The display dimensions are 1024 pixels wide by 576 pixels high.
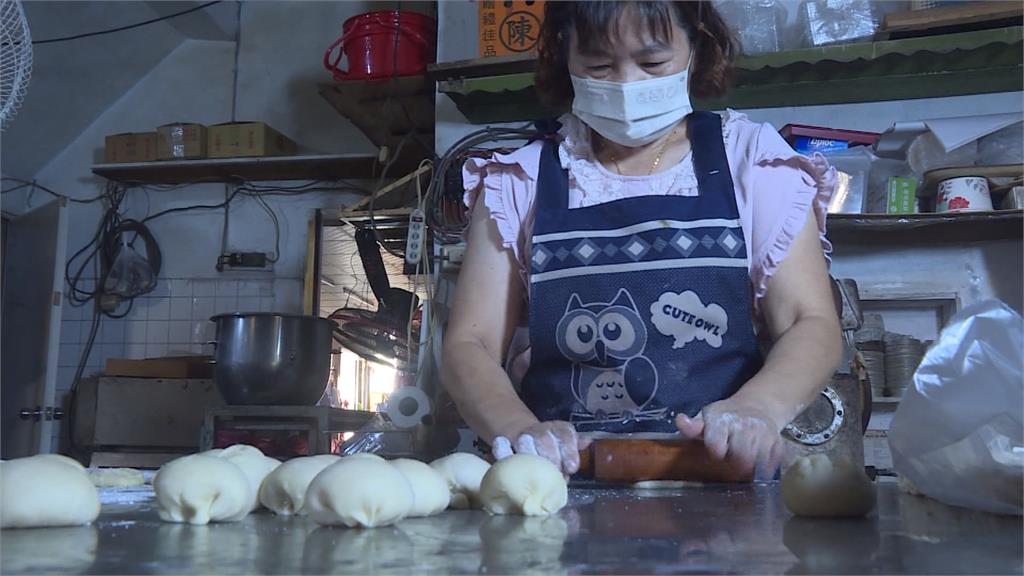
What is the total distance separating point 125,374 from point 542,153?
3.23m

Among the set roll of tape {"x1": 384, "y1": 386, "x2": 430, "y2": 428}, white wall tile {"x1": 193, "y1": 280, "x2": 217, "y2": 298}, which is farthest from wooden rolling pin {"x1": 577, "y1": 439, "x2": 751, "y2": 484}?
white wall tile {"x1": 193, "y1": 280, "x2": 217, "y2": 298}

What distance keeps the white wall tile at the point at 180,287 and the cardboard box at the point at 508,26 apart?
2.56 meters

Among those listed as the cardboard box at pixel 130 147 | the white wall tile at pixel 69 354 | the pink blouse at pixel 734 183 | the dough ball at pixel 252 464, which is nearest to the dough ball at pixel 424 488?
the dough ball at pixel 252 464

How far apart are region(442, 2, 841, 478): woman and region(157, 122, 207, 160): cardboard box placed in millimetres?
3393

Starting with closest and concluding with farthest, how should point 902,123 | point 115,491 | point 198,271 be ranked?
point 115,491
point 902,123
point 198,271

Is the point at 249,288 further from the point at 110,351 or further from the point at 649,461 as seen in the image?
the point at 649,461

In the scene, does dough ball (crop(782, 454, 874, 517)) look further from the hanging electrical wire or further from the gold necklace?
the hanging electrical wire

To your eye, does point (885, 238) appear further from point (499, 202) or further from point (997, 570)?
point (997, 570)

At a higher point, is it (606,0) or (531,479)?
(606,0)

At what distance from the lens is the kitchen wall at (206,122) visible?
4.75 metres

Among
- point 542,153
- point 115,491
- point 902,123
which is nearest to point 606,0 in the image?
point 542,153

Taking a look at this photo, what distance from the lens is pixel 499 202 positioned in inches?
58.6

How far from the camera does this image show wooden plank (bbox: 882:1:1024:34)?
263cm

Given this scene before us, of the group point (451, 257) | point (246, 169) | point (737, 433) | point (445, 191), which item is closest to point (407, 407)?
point (451, 257)
